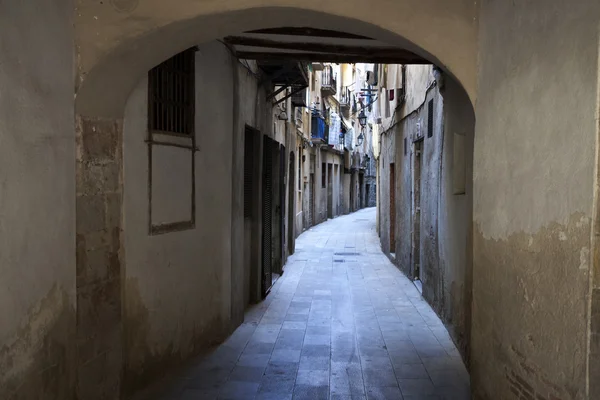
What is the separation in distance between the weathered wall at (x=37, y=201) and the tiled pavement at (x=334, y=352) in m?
1.58

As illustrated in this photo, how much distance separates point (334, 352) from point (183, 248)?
1990 mm

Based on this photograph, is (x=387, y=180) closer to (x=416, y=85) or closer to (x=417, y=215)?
(x=417, y=215)

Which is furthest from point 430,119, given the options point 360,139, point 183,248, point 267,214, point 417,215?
point 360,139

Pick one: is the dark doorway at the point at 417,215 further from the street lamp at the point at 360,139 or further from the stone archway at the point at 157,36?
the street lamp at the point at 360,139

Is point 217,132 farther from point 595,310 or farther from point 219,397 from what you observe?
point 595,310

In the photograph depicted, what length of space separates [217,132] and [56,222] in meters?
2.95

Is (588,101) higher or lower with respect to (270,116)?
lower

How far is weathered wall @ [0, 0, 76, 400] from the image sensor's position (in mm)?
2854

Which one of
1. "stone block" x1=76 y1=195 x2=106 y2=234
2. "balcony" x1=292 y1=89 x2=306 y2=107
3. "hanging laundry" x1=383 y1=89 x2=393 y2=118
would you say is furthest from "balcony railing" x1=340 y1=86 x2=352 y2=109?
"stone block" x1=76 y1=195 x2=106 y2=234

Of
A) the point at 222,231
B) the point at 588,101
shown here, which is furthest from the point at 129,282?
the point at 588,101

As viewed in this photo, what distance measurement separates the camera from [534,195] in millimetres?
2951

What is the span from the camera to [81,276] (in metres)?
3.82

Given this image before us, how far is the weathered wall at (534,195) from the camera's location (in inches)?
98.2

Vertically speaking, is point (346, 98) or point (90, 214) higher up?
point (346, 98)
